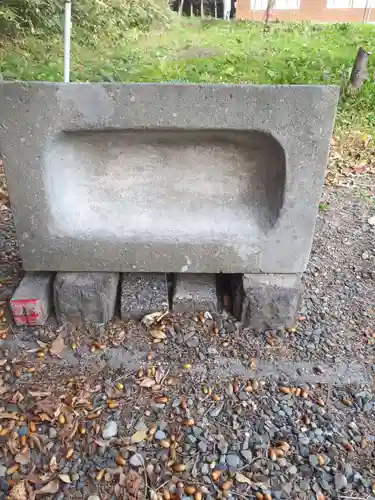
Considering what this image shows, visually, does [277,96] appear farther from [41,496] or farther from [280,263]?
[41,496]

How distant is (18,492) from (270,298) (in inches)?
45.4

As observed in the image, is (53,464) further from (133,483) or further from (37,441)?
(133,483)

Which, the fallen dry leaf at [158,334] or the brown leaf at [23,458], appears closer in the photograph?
the brown leaf at [23,458]

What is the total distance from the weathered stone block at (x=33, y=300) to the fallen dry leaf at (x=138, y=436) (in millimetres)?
711

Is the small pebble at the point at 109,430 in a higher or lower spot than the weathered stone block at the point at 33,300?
lower

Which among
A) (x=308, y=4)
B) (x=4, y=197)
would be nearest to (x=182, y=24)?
(x=308, y=4)

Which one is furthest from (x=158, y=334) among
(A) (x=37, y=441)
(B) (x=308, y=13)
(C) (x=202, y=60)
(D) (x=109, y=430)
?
(B) (x=308, y=13)

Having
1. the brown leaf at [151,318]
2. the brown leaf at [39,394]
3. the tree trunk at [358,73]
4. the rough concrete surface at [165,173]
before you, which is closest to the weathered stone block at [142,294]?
the brown leaf at [151,318]

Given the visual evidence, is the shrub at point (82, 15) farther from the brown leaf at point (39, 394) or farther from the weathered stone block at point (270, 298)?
the brown leaf at point (39, 394)

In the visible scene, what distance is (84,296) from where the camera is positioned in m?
1.96

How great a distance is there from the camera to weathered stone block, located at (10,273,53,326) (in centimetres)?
195

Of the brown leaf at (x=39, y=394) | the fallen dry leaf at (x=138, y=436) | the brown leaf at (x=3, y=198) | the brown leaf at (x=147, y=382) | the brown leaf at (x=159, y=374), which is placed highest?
the brown leaf at (x=3, y=198)

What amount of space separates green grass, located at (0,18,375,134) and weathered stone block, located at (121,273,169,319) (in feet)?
9.96

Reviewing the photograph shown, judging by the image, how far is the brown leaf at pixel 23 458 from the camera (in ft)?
4.82
